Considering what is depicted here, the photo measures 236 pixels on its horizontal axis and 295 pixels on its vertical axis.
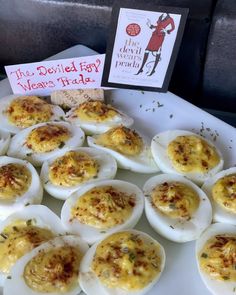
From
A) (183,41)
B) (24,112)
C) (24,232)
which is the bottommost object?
(24,232)

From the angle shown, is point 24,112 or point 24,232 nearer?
point 24,232

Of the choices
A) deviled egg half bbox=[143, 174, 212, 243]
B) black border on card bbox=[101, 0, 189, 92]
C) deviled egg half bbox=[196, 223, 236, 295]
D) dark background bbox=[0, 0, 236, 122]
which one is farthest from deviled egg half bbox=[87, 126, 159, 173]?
dark background bbox=[0, 0, 236, 122]

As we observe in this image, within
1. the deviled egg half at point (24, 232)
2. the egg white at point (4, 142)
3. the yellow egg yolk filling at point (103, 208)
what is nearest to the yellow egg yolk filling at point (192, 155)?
the yellow egg yolk filling at point (103, 208)

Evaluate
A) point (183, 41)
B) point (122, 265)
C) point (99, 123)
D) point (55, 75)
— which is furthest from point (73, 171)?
point (183, 41)

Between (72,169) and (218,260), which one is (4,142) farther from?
(218,260)

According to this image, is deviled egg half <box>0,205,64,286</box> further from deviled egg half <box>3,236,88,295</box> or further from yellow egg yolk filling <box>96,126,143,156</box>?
yellow egg yolk filling <box>96,126,143,156</box>

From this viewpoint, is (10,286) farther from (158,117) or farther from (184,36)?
(184,36)
